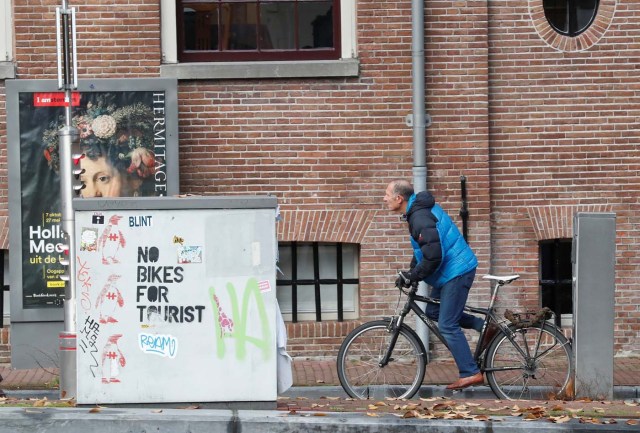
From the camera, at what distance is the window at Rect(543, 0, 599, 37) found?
39.9 ft

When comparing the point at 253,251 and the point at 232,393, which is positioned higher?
the point at 253,251

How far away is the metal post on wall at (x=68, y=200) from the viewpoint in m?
8.33

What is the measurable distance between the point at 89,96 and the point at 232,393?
4.60m

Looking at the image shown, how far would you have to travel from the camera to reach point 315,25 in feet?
39.7

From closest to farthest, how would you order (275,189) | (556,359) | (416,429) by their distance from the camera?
(416,429) < (556,359) < (275,189)

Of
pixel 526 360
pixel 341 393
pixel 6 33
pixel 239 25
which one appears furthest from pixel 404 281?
pixel 6 33

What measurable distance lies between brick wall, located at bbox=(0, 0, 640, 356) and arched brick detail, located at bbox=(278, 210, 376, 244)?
1 centimetres

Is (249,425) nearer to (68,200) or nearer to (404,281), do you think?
(404,281)

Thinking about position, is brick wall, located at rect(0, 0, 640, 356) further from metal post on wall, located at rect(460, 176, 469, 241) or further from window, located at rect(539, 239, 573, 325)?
window, located at rect(539, 239, 573, 325)

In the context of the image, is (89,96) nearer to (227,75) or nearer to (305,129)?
(227,75)

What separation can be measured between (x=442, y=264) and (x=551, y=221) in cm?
333

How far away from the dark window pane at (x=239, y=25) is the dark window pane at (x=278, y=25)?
0.31 feet

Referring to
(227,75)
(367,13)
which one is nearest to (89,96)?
(227,75)

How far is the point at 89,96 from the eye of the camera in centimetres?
1136
